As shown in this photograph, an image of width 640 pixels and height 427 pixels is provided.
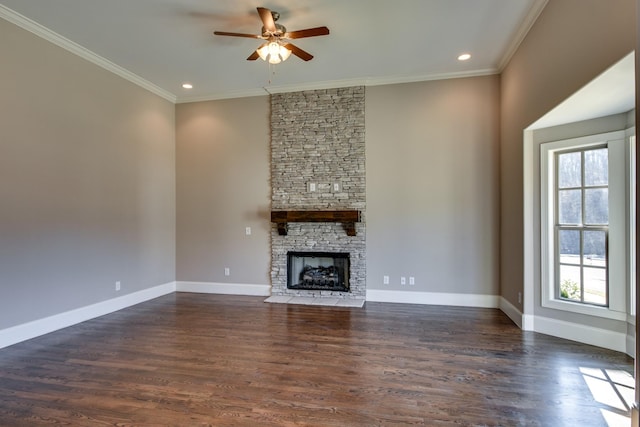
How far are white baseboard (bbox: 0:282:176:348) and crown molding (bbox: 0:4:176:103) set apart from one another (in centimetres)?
316

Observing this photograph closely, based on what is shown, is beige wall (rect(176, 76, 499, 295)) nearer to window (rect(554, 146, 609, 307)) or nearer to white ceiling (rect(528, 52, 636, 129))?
window (rect(554, 146, 609, 307))

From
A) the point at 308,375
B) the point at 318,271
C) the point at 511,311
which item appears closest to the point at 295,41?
the point at 318,271

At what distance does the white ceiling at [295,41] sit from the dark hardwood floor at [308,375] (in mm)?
3370

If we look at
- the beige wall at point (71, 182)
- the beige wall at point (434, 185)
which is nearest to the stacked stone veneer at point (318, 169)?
the beige wall at point (434, 185)

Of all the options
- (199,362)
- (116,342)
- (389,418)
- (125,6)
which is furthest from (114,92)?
(389,418)

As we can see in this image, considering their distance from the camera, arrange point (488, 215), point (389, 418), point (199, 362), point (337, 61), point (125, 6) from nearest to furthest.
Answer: point (389, 418), point (199, 362), point (125, 6), point (337, 61), point (488, 215)

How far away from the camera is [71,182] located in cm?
395

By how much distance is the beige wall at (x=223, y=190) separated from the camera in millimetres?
5480

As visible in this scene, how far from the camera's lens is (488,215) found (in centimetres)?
465

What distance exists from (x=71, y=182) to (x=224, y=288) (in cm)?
271

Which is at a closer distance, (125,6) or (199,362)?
(199,362)

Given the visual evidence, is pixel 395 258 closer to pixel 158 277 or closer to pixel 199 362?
pixel 199 362

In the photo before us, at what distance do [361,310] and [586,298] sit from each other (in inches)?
98.9

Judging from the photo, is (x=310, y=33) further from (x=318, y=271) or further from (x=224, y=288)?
(x=224, y=288)
